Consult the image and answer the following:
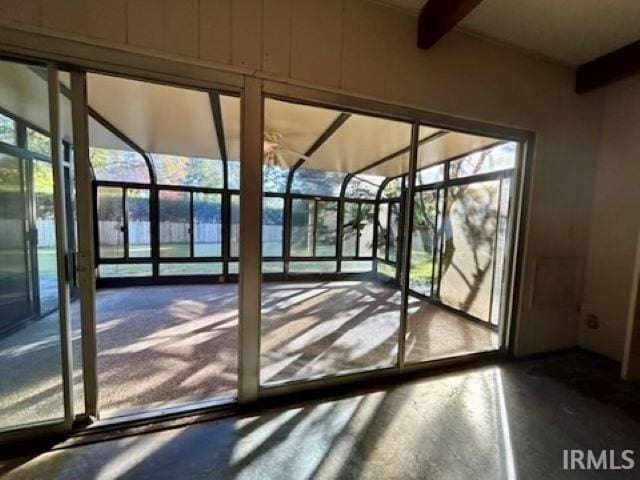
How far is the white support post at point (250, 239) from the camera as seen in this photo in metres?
1.85

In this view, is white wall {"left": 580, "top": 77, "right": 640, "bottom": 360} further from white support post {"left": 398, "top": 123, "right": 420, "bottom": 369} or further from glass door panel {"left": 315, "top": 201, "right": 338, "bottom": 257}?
glass door panel {"left": 315, "top": 201, "right": 338, "bottom": 257}

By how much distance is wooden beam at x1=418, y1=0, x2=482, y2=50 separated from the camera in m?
1.84

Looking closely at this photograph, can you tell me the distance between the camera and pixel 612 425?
6.31 ft

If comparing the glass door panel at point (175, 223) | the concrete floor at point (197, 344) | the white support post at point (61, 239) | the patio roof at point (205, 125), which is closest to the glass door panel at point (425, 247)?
the concrete floor at point (197, 344)

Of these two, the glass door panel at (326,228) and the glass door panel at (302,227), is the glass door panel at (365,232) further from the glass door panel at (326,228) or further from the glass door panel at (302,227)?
the glass door panel at (302,227)

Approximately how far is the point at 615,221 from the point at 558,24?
190 cm

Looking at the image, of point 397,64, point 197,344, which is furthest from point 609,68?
point 197,344

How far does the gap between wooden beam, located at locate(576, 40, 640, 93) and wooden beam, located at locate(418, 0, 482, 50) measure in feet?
5.63

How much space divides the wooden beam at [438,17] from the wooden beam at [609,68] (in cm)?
172

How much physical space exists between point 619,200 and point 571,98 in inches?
42.2

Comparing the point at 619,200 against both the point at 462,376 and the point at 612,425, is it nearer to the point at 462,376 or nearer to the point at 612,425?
the point at 612,425

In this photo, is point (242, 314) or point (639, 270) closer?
point (242, 314)

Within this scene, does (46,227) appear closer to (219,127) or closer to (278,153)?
(219,127)

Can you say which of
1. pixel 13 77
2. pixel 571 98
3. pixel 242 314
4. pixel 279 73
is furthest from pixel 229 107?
pixel 571 98
